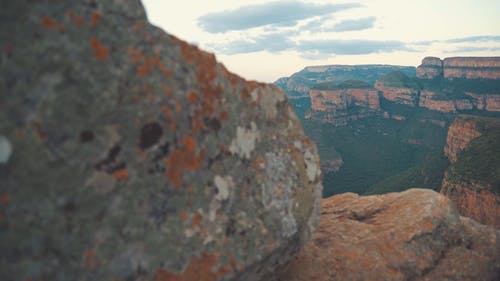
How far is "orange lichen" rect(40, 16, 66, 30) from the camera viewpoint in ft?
9.34

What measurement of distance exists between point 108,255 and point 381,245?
553cm

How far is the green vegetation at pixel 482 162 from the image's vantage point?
57125mm

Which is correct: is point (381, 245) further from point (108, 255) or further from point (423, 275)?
point (108, 255)

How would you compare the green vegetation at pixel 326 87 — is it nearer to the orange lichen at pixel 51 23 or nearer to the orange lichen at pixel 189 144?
the orange lichen at pixel 189 144

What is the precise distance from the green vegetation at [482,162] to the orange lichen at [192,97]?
65.7 metres

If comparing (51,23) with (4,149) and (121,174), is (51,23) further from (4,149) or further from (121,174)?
(121,174)

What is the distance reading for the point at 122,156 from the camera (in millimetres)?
3256

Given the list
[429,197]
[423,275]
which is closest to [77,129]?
[423,275]

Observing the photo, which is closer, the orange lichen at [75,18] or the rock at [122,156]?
the rock at [122,156]

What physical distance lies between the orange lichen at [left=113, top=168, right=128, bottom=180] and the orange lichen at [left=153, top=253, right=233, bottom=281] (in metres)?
1.12

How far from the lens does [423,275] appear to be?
6297 millimetres

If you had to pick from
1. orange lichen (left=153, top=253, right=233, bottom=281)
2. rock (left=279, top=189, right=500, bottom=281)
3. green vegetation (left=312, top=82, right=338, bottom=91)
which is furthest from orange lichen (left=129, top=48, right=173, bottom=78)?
green vegetation (left=312, top=82, right=338, bottom=91)

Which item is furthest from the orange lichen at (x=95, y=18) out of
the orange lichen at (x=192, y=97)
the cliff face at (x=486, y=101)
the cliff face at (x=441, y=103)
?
the cliff face at (x=486, y=101)

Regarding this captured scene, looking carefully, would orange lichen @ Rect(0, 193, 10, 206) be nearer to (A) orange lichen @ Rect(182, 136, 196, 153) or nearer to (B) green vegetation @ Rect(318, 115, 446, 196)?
(A) orange lichen @ Rect(182, 136, 196, 153)
